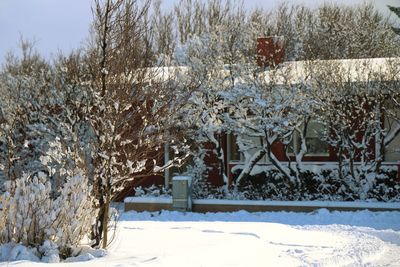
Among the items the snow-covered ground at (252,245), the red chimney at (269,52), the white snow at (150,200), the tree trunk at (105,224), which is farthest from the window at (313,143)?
the tree trunk at (105,224)

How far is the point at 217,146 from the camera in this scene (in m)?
20.3

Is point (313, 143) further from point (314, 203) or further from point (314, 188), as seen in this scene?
point (314, 203)

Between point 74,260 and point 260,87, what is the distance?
11.4m

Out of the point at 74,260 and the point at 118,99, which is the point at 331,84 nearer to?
the point at 118,99

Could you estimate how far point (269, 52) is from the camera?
19.9 metres

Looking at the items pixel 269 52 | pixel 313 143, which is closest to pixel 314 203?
pixel 313 143

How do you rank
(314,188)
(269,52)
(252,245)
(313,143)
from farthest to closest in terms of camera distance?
1. (313,143)
2. (269,52)
3. (314,188)
4. (252,245)

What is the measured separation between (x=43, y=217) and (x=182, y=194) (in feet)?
32.4

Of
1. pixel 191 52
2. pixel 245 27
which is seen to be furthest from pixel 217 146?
pixel 245 27

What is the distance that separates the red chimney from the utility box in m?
4.32

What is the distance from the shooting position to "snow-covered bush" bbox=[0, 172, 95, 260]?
845 cm

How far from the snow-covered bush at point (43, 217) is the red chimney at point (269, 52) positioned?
37.6ft

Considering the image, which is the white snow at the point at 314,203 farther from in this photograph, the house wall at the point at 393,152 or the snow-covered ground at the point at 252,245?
the house wall at the point at 393,152

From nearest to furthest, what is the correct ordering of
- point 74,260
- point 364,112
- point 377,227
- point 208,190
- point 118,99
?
point 74,260 < point 118,99 < point 377,227 < point 364,112 < point 208,190
